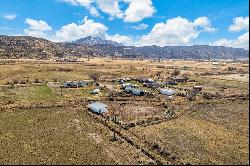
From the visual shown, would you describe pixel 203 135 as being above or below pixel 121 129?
below

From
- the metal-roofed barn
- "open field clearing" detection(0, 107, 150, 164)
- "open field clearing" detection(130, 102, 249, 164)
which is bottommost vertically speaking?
"open field clearing" detection(130, 102, 249, 164)

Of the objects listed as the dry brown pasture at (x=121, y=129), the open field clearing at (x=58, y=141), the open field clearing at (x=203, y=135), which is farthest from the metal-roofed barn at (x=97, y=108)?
the open field clearing at (x=203, y=135)

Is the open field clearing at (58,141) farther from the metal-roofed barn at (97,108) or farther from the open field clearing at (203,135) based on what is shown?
the open field clearing at (203,135)

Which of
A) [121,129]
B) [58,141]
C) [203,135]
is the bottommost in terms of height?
[203,135]

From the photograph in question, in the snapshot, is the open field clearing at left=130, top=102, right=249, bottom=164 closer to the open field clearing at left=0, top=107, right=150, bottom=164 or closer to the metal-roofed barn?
the open field clearing at left=0, top=107, right=150, bottom=164

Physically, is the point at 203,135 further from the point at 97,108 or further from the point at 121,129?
the point at 97,108

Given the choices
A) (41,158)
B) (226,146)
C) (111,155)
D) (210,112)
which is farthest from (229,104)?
(41,158)

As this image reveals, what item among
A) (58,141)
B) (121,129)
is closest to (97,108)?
(121,129)

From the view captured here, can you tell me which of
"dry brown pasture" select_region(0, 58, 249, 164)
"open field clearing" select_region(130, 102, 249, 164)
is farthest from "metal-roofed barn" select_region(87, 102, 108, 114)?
"open field clearing" select_region(130, 102, 249, 164)

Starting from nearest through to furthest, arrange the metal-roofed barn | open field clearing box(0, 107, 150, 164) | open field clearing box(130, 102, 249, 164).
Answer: open field clearing box(0, 107, 150, 164) < open field clearing box(130, 102, 249, 164) < the metal-roofed barn

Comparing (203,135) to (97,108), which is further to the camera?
(97,108)

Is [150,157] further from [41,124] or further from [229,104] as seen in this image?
[229,104]
